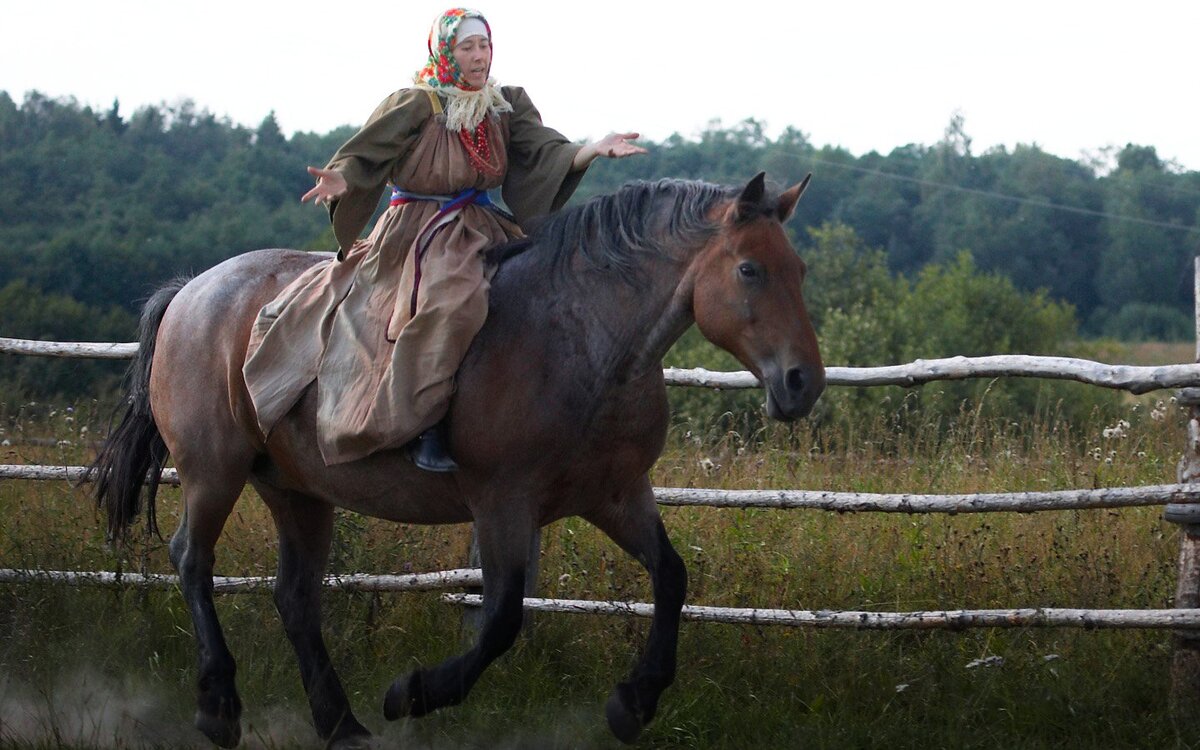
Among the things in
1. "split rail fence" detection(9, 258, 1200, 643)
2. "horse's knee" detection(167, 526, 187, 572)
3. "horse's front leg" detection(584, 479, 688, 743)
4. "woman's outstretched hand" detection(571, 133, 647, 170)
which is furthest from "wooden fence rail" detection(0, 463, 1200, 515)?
"horse's knee" detection(167, 526, 187, 572)

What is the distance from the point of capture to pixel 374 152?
4250mm

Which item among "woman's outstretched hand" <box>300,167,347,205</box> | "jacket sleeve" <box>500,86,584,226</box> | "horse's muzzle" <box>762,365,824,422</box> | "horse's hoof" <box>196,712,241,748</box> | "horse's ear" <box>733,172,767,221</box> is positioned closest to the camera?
"horse's muzzle" <box>762,365,824,422</box>

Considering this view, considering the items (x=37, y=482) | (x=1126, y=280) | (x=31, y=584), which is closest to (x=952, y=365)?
(x=31, y=584)

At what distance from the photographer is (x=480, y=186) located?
448cm

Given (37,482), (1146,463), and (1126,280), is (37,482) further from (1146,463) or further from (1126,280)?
(1126,280)

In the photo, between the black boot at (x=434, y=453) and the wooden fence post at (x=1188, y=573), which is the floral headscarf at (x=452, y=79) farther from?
the wooden fence post at (x=1188, y=573)

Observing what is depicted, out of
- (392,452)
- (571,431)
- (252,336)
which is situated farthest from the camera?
(252,336)

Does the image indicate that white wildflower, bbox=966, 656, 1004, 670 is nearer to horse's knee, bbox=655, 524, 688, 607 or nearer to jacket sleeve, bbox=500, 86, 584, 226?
horse's knee, bbox=655, 524, 688, 607

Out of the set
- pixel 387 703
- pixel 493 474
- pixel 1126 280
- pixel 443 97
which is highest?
pixel 443 97

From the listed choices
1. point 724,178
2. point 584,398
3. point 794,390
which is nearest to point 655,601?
point 584,398

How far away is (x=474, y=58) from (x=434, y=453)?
142cm

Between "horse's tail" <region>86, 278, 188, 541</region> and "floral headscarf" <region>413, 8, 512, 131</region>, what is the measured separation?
186cm

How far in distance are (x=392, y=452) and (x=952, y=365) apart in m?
2.31

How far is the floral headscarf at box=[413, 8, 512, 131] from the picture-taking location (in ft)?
14.2
